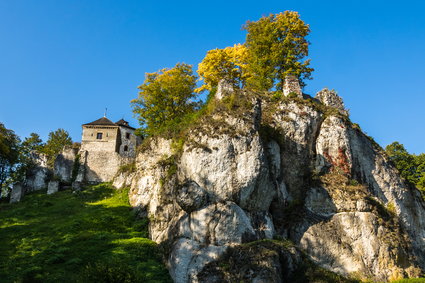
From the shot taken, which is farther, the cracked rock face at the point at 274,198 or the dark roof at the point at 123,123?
the dark roof at the point at 123,123

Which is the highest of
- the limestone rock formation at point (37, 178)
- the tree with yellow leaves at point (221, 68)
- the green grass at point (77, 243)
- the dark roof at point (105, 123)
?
the tree with yellow leaves at point (221, 68)

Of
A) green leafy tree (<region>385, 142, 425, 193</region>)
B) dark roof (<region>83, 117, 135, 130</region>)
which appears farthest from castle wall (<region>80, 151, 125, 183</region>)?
green leafy tree (<region>385, 142, 425, 193</region>)

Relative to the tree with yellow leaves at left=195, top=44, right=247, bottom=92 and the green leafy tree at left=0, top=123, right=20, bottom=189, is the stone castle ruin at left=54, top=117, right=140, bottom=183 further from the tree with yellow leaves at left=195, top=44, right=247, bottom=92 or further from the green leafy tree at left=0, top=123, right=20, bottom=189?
the tree with yellow leaves at left=195, top=44, right=247, bottom=92

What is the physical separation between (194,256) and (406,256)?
49.1 feet

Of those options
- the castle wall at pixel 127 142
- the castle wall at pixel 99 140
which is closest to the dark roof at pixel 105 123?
the castle wall at pixel 99 140

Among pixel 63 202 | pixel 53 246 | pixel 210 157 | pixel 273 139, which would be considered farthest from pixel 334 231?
pixel 63 202

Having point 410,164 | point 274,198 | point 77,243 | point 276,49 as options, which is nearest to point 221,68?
point 276,49

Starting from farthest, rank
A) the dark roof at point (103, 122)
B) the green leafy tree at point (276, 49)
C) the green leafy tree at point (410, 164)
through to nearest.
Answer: the green leafy tree at point (410, 164) → the dark roof at point (103, 122) → the green leafy tree at point (276, 49)

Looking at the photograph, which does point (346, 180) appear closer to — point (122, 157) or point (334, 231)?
point (334, 231)

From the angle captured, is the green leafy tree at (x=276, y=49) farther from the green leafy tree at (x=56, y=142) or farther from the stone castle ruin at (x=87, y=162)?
the green leafy tree at (x=56, y=142)

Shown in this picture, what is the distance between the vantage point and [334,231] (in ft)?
82.2

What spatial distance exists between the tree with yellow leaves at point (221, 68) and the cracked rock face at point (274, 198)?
1017cm

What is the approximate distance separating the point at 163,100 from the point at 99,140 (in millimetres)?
9364

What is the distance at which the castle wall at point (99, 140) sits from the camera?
41.9 metres
